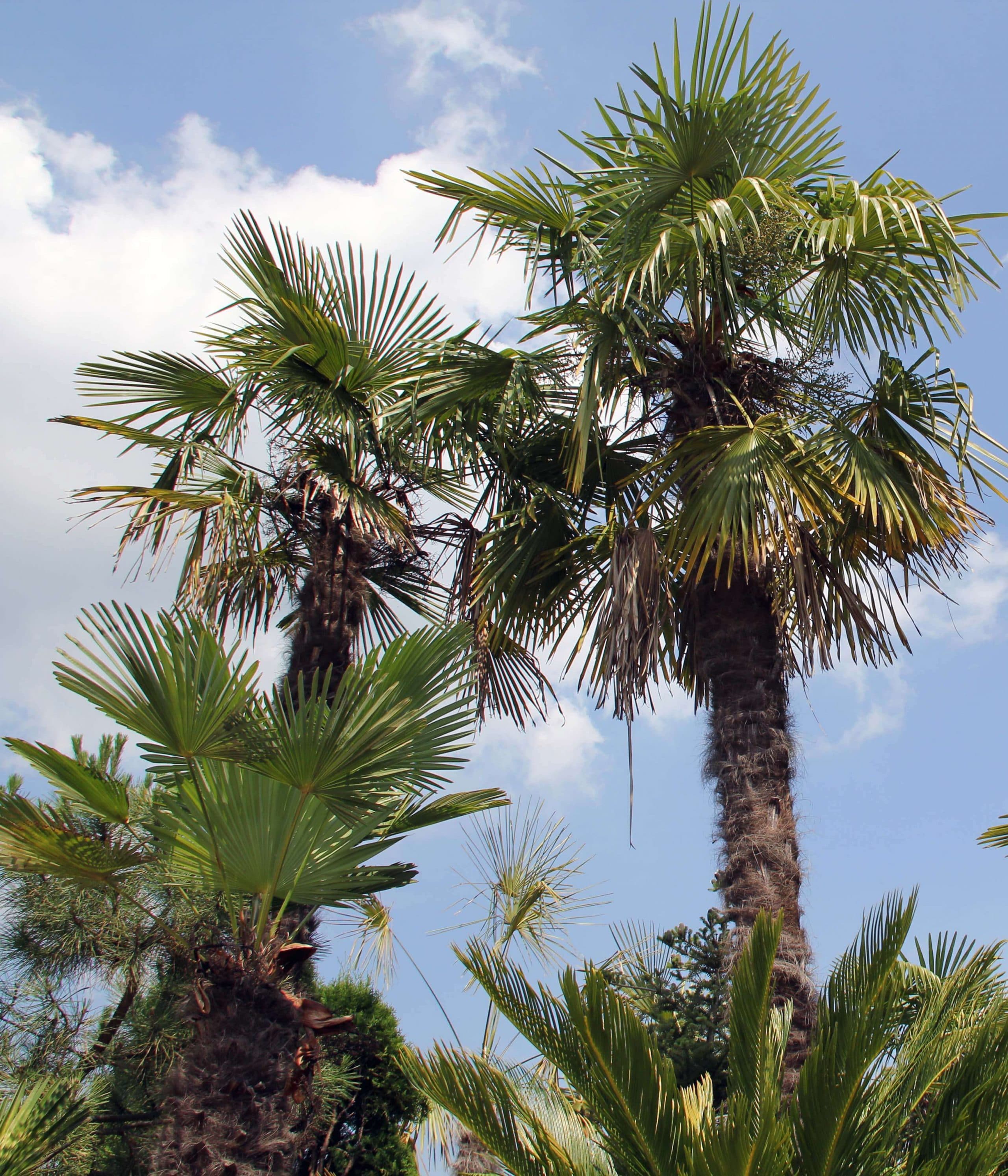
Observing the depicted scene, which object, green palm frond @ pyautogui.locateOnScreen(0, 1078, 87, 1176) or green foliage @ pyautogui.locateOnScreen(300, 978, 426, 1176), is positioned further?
green foliage @ pyautogui.locateOnScreen(300, 978, 426, 1176)

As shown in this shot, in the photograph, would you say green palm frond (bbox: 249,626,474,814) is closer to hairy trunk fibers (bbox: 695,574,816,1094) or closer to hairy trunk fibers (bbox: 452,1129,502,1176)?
hairy trunk fibers (bbox: 695,574,816,1094)

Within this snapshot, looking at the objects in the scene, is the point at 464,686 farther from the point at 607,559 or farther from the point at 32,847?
the point at 607,559

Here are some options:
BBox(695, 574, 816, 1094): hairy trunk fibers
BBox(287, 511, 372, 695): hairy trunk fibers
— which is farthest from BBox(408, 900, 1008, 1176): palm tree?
BBox(287, 511, 372, 695): hairy trunk fibers

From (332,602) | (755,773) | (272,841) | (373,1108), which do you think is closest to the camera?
(272,841)

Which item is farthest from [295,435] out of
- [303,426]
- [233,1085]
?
[233,1085]

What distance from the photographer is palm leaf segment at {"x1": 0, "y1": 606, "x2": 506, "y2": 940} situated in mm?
3998

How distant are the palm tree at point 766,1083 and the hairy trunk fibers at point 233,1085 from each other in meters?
0.69

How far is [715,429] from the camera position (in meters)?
6.22

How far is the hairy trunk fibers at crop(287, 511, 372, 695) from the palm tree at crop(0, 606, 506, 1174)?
6.01 feet

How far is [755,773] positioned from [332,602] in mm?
2846

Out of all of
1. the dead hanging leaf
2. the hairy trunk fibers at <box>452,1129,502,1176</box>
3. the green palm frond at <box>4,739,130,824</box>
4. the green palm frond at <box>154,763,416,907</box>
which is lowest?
the hairy trunk fibers at <box>452,1129,502,1176</box>

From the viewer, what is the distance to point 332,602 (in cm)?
666

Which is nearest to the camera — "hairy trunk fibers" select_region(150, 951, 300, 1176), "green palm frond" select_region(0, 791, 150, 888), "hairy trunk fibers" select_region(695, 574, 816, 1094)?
"hairy trunk fibers" select_region(150, 951, 300, 1176)

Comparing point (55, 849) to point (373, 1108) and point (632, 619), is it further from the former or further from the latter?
point (373, 1108)
